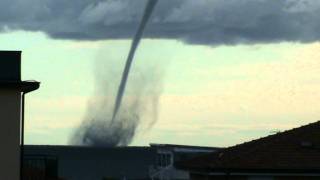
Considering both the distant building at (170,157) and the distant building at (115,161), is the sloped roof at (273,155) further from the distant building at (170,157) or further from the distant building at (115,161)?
the distant building at (170,157)

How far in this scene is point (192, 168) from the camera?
37.9 meters

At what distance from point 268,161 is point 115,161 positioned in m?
91.4

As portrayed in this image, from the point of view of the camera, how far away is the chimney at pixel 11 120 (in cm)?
2561

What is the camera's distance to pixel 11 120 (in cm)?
2575

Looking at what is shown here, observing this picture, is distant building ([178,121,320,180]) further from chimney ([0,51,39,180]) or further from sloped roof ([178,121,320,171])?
chimney ([0,51,39,180])

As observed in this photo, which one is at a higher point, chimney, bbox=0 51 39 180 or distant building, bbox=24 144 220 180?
distant building, bbox=24 144 220 180

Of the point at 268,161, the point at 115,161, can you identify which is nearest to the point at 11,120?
the point at 268,161

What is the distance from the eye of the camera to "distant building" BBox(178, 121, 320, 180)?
115 ft

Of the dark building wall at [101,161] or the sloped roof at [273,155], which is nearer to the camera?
the sloped roof at [273,155]

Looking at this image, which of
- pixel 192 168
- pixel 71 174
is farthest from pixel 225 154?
pixel 71 174

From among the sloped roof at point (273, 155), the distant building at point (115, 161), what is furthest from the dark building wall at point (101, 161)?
the sloped roof at point (273, 155)

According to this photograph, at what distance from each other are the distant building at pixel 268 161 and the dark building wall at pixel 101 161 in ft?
197

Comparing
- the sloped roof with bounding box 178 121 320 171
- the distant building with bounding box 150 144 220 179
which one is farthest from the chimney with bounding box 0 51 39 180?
the distant building with bounding box 150 144 220 179

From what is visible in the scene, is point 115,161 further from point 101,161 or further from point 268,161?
point 268,161
